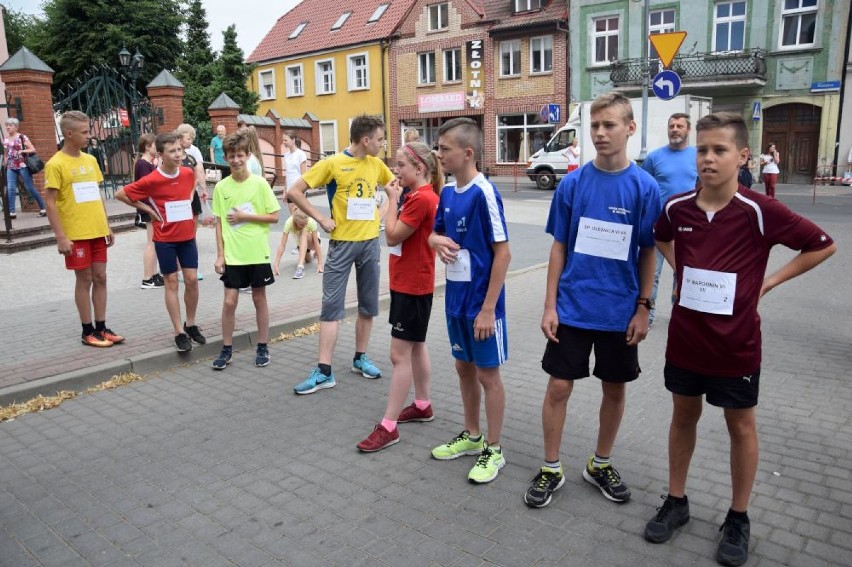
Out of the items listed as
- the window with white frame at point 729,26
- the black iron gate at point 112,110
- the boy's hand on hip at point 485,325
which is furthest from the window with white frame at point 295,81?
the boy's hand on hip at point 485,325

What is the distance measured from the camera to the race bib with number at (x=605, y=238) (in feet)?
11.0

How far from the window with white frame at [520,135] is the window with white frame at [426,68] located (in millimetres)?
4836

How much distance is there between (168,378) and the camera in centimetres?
582

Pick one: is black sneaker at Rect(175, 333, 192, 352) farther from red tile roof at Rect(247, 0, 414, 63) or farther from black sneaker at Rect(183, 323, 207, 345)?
red tile roof at Rect(247, 0, 414, 63)

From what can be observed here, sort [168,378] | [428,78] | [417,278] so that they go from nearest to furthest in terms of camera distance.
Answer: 1. [417,278]
2. [168,378]
3. [428,78]

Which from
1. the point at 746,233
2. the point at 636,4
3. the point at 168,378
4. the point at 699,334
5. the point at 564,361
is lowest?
the point at 168,378

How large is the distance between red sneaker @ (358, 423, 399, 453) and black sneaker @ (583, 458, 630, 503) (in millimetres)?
1199

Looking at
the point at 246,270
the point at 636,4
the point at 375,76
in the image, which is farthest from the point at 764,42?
the point at 246,270

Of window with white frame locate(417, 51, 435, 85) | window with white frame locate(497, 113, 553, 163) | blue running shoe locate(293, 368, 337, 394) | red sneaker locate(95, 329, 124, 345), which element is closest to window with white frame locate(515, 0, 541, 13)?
window with white frame locate(497, 113, 553, 163)

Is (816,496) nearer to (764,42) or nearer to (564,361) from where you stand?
(564,361)

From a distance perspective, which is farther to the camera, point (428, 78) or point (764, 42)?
point (428, 78)

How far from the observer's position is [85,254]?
6145mm

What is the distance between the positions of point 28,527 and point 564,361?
2.77 metres

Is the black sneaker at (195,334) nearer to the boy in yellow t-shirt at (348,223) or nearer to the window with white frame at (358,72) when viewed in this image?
the boy in yellow t-shirt at (348,223)
